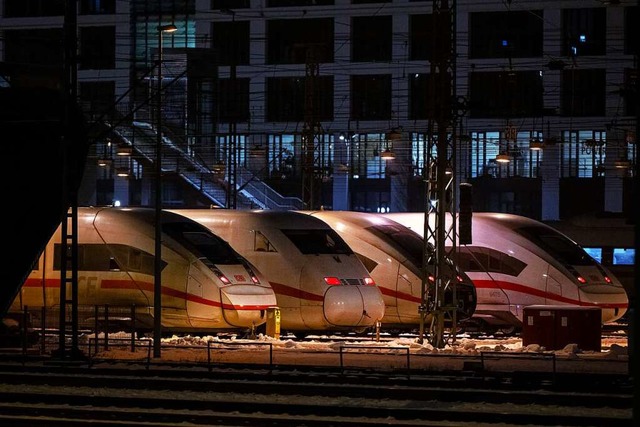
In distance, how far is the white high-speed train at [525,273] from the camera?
29703 mm

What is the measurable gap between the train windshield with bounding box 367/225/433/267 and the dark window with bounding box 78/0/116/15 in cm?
3425

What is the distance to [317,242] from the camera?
28.7m

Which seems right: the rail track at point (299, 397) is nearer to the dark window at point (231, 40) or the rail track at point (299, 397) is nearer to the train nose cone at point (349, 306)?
the train nose cone at point (349, 306)

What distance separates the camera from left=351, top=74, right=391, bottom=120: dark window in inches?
2317

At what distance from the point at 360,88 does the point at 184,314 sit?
109ft

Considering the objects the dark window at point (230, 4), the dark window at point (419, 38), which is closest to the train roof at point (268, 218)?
the dark window at point (419, 38)

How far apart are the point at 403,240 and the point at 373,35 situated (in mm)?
30275

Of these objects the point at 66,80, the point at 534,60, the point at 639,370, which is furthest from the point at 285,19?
the point at 639,370

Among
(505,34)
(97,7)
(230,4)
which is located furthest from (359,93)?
(97,7)

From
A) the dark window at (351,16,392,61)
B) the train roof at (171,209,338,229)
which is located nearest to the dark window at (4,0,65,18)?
the dark window at (351,16,392,61)

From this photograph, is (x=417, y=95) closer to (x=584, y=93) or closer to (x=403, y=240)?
(x=584, y=93)

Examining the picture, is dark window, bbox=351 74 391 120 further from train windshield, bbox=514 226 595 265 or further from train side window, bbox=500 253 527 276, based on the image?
train side window, bbox=500 253 527 276

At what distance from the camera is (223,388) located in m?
18.9

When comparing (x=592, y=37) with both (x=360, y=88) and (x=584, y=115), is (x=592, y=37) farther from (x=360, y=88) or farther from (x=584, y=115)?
(x=360, y=88)
